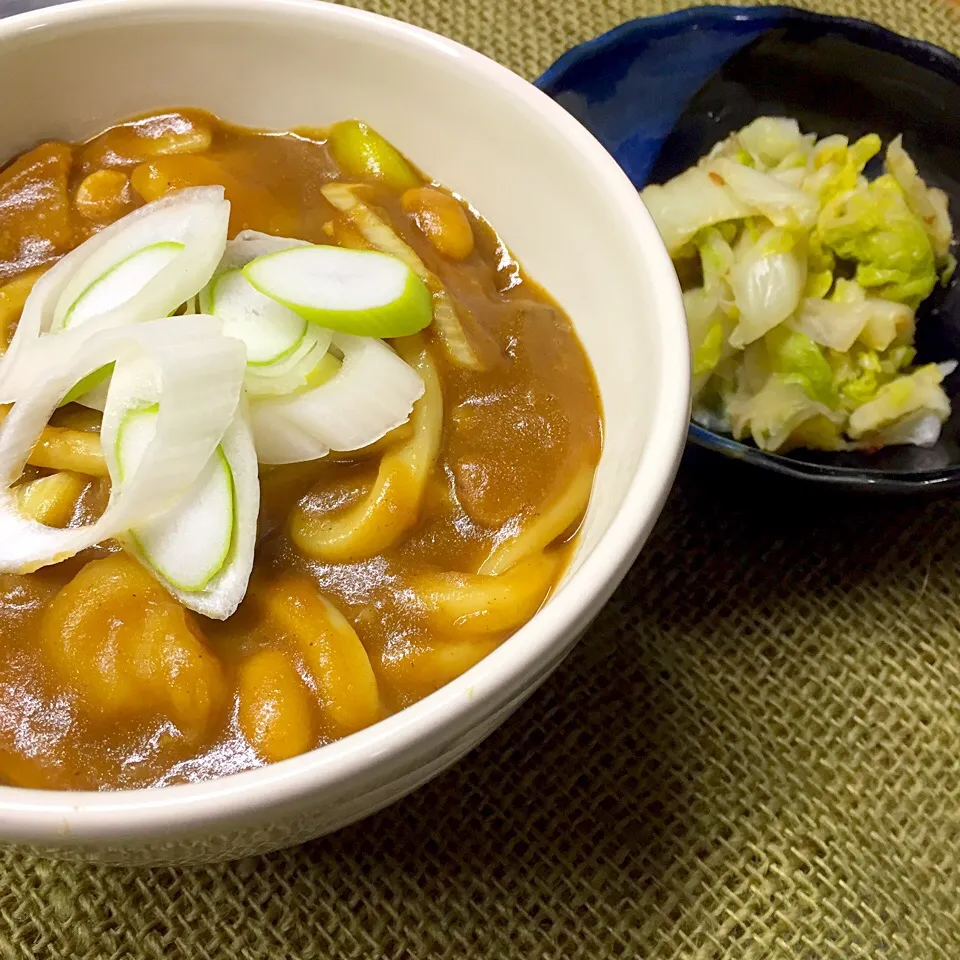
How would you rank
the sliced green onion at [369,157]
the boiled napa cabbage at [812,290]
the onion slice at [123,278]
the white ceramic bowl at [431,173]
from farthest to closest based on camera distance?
1. the boiled napa cabbage at [812,290]
2. the sliced green onion at [369,157]
3. the onion slice at [123,278]
4. the white ceramic bowl at [431,173]

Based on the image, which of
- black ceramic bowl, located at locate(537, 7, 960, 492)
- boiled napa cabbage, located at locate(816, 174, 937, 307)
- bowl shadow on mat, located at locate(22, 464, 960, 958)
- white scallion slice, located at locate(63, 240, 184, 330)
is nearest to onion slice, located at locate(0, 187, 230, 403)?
white scallion slice, located at locate(63, 240, 184, 330)

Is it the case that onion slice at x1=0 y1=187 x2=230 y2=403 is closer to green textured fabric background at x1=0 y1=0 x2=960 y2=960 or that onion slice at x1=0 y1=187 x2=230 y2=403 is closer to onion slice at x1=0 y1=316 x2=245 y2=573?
onion slice at x1=0 y1=316 x2=245 y2=573

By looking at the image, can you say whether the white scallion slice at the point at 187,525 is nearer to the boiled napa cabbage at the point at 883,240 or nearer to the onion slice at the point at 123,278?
the onion slice at the point at 123,278

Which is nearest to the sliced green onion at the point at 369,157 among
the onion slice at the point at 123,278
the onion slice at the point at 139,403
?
the onion slice at the point at 123,278

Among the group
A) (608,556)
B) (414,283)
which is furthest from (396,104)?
(608,556)

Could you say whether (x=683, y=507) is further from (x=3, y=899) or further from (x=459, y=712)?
(x=3, y=899)

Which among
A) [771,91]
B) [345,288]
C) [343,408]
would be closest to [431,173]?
[345,288]
